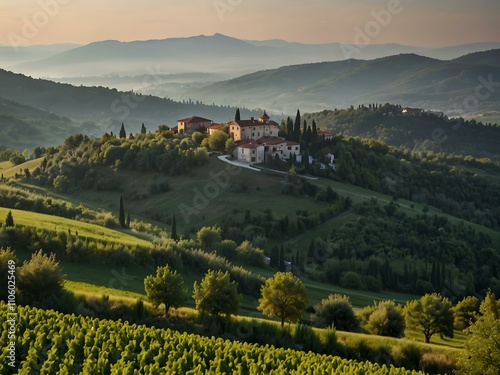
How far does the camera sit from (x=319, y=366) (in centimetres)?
2736

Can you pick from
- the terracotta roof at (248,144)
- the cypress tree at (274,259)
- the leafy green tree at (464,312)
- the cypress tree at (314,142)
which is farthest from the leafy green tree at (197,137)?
the leafy green tree at (464,312)

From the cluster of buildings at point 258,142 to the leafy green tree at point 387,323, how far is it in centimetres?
7591

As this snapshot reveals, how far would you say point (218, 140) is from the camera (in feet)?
397

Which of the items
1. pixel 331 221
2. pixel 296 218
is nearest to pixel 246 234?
pixel 296 218

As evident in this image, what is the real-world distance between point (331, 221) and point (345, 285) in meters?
23.5

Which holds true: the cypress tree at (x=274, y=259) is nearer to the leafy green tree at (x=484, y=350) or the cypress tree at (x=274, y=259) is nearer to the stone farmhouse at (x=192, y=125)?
the leafy green tree at (x=484, y=350)

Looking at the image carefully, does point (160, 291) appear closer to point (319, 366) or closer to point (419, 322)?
point (319, 366)

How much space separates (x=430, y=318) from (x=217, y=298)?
14557 millimetres

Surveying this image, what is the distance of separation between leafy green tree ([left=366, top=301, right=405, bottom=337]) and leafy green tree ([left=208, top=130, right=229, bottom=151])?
3287 inches

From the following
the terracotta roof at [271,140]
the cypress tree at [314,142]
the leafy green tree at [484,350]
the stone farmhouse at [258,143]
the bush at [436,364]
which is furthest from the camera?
the cypress tree at [314,142]

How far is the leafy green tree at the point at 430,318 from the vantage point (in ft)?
132

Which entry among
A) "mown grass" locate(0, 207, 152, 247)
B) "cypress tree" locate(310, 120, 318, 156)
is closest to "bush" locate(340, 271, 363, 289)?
"mown grass" locate(0, 207, 152, 247)

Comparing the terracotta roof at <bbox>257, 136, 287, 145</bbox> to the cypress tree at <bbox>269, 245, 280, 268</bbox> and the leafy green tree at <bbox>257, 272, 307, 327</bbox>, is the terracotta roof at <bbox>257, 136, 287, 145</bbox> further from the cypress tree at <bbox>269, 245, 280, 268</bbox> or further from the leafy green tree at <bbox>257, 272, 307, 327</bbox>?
the leafy green tree at <bbox>257, 272, 307, 327</bbox>

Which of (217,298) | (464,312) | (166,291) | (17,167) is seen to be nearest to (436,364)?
(217,298)
